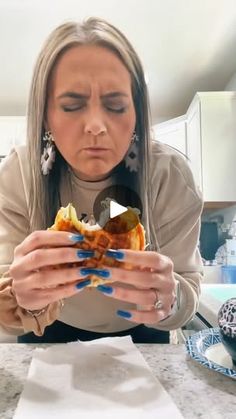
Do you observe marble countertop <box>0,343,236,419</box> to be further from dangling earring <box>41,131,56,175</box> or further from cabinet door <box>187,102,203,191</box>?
cabinet door <box>187,102,203,191</box>

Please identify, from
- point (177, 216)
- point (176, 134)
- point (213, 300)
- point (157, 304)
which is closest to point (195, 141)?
point (176, 134)

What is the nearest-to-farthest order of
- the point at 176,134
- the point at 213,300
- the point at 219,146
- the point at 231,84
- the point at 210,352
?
1. the point at 210,352
2. the point at 213,300
3. the point at 219,146
4. the point at 231,84
5. the point at 176,134

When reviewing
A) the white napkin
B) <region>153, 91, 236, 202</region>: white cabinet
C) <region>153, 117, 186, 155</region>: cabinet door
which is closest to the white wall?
<region>153, 91, 236, 202</region>: white cabinet

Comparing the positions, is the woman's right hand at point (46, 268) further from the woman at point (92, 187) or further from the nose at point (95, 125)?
the nose at point (95, 125)

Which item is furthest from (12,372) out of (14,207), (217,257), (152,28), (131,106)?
(217,257)

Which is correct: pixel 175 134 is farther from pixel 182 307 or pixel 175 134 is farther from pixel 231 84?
pixel 182 307

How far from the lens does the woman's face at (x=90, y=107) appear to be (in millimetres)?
610

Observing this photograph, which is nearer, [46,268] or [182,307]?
[46,268]

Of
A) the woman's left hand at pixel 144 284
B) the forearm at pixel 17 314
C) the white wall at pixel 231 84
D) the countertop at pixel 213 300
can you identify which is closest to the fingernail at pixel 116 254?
the woman's left hand at pixel 144 284

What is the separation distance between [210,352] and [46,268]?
245 mm

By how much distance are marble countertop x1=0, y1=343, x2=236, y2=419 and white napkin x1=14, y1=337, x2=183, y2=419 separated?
12mm

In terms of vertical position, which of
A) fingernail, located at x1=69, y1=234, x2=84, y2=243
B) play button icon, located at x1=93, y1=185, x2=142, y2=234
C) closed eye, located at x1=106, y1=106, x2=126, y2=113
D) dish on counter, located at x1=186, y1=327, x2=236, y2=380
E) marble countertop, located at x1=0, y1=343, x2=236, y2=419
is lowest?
marble countertop, located at x1=0, y1=343, x2=236, y2=419

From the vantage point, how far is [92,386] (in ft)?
1.39

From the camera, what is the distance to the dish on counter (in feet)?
1.50
